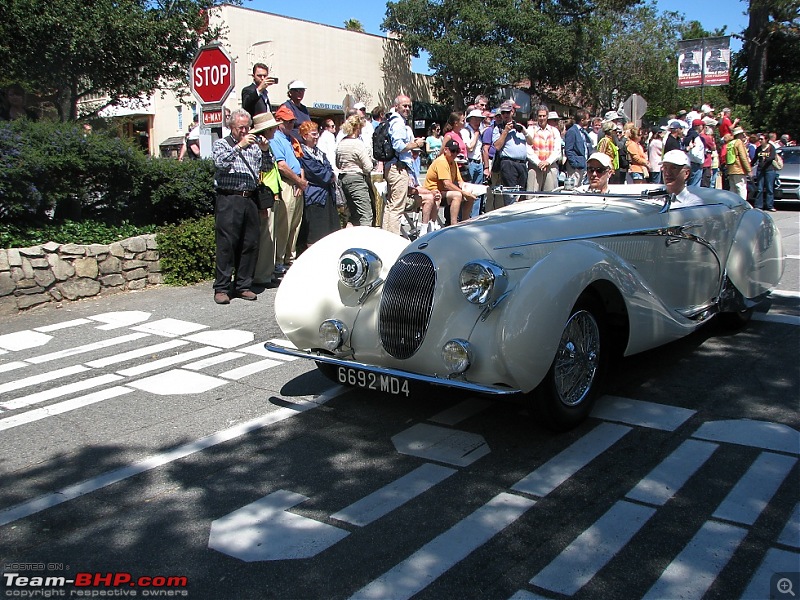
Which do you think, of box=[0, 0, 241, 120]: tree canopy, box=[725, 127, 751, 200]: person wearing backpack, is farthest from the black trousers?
box=[725, 127, 751, 200]: person wearing backpack

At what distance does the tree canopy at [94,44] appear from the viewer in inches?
467

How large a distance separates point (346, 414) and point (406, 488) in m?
1.20

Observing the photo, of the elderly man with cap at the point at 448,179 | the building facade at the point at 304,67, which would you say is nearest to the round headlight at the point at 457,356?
the elderly man with cap at the point at 448,179

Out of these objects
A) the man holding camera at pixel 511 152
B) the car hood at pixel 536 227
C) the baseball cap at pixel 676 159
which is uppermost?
the man holding camera at pixel 511 152

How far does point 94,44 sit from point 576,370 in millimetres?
10948

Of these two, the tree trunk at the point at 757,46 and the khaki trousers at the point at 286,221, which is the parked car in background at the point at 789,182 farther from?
the tree trunk at the point at 757,46

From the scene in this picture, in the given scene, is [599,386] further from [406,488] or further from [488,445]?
[406,488]

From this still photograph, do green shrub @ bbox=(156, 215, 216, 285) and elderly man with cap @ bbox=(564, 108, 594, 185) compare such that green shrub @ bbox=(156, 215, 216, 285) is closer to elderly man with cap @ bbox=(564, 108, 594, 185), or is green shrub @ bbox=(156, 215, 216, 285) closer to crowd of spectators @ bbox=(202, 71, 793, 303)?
crowd of spectators @ bbox=(202, 71, 793, 303)

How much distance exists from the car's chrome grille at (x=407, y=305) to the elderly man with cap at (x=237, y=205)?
12.7ft

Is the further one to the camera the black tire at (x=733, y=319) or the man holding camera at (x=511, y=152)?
the man holding camera at (x=511, y=152)

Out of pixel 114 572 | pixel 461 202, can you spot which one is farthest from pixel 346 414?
pixel 461 202

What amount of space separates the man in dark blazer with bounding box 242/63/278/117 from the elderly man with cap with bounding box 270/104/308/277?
0.55 meters

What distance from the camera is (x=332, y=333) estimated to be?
4.91 meters

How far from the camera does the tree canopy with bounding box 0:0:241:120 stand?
38.9 feet
